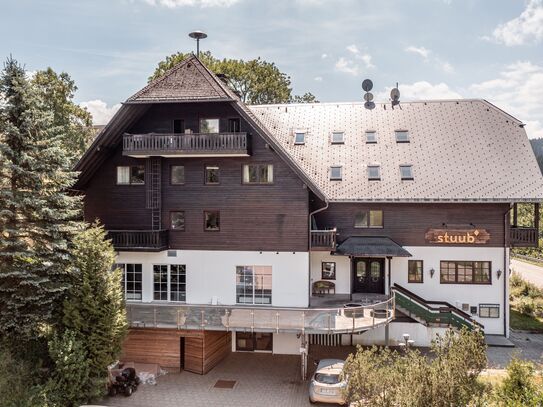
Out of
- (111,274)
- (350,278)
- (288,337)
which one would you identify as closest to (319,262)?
(350,278)

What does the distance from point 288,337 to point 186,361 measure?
15.2 feet

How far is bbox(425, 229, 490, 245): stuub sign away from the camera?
21.6m

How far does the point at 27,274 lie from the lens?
50.2 ft

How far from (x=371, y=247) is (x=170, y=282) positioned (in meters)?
9.24

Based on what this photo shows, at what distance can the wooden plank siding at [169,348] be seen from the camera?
18.7 meters

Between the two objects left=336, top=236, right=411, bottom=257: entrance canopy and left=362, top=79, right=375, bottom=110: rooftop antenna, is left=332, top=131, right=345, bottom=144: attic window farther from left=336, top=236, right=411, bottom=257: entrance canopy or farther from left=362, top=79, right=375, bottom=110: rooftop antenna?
left=336, top=236, right=411, bottom=257: entrance canopy

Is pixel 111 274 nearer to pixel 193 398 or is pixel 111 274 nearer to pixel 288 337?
pixel 193 398

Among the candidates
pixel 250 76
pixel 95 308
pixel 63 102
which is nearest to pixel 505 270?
pixel 95 308

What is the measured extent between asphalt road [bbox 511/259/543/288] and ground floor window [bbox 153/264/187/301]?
26.5 meters

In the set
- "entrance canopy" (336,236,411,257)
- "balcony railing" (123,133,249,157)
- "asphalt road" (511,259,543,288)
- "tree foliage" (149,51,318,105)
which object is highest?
"tree foliage" (149,51,318,105)

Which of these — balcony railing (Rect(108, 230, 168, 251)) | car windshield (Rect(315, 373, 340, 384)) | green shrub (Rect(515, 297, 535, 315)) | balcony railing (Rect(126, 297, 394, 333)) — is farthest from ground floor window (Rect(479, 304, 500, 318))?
balcony railing (Rect(108, 230, 168, 251))

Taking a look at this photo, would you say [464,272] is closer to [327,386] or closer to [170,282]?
[327,386]

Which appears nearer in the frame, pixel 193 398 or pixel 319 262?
pixel 193 398

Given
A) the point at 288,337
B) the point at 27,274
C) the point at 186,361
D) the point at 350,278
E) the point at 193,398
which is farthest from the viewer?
the point at 350,278
